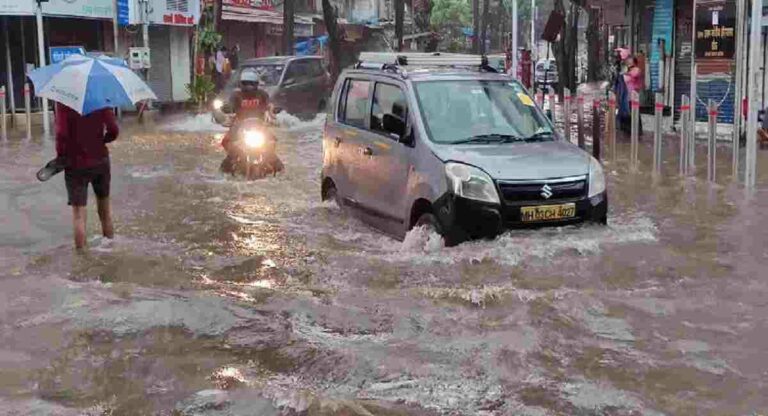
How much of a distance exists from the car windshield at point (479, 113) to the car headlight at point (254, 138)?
447 cm

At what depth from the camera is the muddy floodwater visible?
5.37 m

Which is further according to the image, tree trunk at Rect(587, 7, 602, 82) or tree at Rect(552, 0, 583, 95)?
tree trunk at Rect(587, 7, 602, 82)

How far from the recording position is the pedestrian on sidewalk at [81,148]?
29.2ft

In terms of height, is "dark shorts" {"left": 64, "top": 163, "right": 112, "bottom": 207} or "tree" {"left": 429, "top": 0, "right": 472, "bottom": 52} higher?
"tree" {"left": 429, "top": 0, "right": 472, "bottom": 52}

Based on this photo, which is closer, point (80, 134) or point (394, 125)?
A: point (80, 134)

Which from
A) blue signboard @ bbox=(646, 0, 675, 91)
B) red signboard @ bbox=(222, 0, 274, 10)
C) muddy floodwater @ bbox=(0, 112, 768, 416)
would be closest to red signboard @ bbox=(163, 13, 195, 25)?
red signboard @ bbox=(222, 0, 274, 10)

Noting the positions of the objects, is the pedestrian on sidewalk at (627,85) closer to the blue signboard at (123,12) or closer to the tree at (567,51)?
the tree at (567,51)

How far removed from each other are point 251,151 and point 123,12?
15987 mm

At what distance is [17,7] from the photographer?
23.8 m

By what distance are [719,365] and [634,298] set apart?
1491 millimetres

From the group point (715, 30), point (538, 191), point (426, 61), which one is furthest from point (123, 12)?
point (538, 191)

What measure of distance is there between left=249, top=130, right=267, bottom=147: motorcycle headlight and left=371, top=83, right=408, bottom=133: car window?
369 cm

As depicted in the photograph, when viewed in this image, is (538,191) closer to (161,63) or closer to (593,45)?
(161,63)

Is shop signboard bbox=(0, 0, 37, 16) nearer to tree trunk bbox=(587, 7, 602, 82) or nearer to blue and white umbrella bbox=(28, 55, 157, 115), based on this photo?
blue and white umbrella bbox=(28, 55, 157, 115)
